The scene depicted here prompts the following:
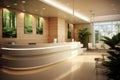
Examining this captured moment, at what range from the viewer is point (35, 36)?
10695 mm

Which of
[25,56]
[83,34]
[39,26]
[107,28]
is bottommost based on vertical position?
[25,56]

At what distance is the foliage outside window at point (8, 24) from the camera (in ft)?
27.0

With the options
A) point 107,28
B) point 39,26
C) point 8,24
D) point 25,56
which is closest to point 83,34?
point 107,28

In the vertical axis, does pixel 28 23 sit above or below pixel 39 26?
above

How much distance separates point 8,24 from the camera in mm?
8539

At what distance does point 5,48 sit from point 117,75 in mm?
4885

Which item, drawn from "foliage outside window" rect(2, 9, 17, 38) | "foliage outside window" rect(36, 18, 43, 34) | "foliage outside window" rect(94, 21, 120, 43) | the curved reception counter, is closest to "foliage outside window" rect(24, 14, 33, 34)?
"foliage outside window" rect(36, 18, 43, 34)

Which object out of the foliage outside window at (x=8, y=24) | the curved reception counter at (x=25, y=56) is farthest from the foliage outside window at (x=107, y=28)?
the curved reception counter at (x=25, y=56)

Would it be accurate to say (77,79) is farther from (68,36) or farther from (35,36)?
(68,36)

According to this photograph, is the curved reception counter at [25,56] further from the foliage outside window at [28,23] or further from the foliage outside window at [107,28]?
the foliage outside window at [107,28]

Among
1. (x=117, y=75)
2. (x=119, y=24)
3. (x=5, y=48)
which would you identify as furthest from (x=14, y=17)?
(x=119, y=24)

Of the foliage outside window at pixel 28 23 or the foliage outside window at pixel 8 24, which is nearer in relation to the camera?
the foliage outside window at pixel 8 24

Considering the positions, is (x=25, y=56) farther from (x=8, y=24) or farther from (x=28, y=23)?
(x=28, y=23)

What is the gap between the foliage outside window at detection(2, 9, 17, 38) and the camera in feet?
27.0
